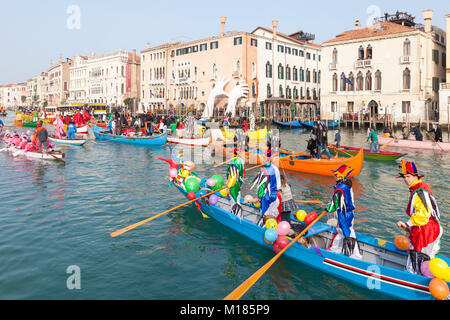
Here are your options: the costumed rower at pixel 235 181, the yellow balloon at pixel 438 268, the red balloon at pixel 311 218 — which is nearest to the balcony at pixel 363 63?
the costumed rower at pixel 235 181

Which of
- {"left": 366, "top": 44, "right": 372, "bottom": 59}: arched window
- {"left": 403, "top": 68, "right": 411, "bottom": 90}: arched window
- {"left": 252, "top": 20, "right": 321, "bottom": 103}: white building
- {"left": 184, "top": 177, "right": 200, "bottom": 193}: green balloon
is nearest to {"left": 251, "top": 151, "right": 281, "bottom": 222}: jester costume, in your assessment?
{"left": 184, "top": 177, "right": 200, "bottom": 193}: green balloon

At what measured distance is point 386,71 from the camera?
3800 centimetres

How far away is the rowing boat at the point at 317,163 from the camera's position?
47.5 ft

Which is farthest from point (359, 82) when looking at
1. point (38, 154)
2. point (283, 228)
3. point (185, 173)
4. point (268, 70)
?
point (283, 228)

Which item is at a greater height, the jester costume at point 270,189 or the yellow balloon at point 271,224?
the jester costume at point 270,189

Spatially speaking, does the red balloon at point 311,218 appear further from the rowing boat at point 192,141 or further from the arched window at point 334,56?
the arched window at point 334,56

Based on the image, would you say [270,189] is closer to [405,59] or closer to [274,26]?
[405,59]

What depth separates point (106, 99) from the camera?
6969cm

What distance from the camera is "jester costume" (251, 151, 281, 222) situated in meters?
7.68

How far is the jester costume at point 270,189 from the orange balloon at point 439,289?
332cm

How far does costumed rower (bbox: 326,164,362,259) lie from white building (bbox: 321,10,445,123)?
32.5m

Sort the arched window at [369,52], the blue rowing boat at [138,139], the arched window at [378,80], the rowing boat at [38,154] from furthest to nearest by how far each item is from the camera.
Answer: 1. the arched window at [369,52]
2. the arched window at [378,80]
3. the blue rowing boat at [138,139]
4. the rowing boat at [38,154]

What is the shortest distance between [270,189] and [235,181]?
1136 mm
